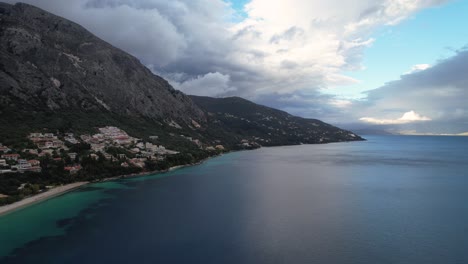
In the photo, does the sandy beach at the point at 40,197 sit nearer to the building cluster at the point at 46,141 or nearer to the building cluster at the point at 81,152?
the building cluster at the point at 81,152

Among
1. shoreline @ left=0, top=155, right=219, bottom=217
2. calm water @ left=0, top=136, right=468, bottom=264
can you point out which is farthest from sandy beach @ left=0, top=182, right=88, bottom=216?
calm water @ left=0, top=136, right=468, bottom=264

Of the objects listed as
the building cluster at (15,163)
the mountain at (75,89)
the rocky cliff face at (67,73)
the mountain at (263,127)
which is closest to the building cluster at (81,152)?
the building cluster at (15,163)

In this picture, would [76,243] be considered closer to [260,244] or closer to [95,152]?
[260,244]

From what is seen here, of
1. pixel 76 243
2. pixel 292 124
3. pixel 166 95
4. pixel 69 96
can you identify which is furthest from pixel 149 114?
pixel 292 124

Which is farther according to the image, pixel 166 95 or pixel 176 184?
pixel 166 95

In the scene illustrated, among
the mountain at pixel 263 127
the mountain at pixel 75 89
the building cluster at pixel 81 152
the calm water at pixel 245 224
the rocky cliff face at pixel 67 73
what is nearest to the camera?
the calm water at pixel 245 224
